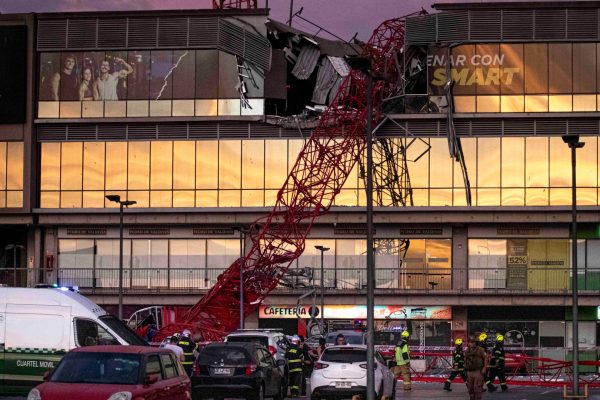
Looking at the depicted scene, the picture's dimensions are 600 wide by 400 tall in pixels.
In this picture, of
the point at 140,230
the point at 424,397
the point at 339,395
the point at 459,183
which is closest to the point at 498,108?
the point at 459,183

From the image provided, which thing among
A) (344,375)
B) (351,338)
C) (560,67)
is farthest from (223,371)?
(560,67)

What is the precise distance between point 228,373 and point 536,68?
126ft

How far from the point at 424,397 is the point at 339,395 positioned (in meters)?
5.69

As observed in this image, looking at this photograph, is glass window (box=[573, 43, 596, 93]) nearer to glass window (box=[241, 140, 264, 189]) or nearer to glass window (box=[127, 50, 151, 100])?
glass window (box=[241, 140, 264, 189])

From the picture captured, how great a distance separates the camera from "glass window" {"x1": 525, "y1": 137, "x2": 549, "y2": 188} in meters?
65.8

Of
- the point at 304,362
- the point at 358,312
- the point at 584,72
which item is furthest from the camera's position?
the point at 358,312

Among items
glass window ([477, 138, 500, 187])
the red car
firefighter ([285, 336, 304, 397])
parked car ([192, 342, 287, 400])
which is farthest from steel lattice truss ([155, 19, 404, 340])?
the red car

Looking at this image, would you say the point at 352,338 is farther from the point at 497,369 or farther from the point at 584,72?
the point at 584,72

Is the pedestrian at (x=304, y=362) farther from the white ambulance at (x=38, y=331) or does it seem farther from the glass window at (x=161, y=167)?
the glass window at (x=161, y=167)

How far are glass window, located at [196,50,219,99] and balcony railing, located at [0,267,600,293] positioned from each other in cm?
883

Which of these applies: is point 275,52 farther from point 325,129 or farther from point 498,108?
point 498,108

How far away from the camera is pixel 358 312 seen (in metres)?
66.8

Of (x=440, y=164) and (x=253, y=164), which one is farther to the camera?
(x=253, y=164)

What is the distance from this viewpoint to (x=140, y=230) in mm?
68875
